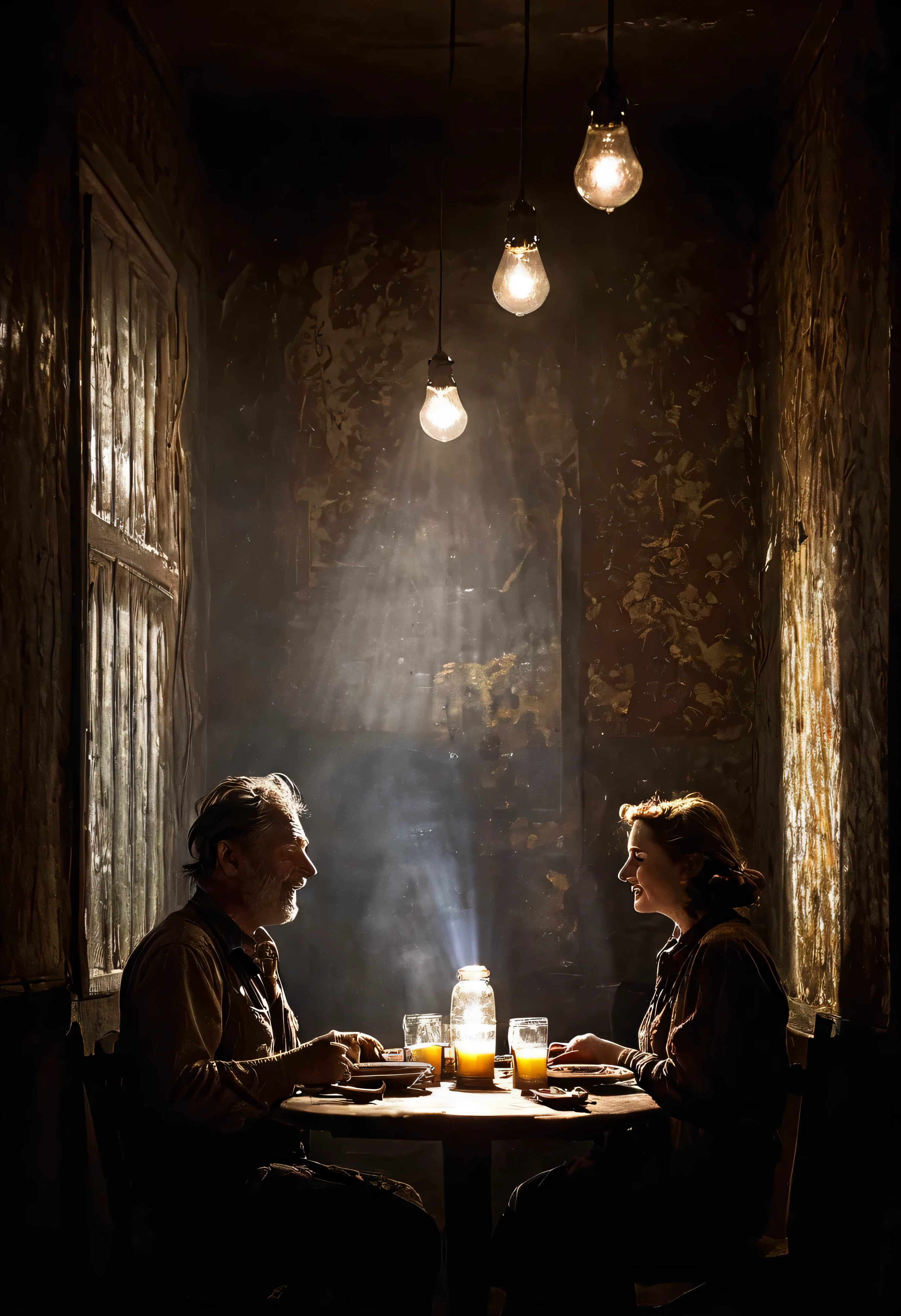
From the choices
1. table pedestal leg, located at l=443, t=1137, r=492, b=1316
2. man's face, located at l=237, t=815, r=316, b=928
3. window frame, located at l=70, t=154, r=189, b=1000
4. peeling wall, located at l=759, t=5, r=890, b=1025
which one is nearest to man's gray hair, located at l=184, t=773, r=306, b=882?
man's face, located at l=237, t=815, r=316, b=928

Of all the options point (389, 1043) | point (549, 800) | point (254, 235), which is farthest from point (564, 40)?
point (389, 1043)

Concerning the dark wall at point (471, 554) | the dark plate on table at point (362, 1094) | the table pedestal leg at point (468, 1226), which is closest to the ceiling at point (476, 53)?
the dark wall at point (471, 554)

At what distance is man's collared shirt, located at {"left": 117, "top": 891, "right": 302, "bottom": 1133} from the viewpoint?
278 centimetres

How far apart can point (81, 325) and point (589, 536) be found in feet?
7.57

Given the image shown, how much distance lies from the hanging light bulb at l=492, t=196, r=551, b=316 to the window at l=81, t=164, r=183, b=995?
49.0 inches

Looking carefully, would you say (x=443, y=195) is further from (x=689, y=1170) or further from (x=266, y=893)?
(x=689, y=1170)

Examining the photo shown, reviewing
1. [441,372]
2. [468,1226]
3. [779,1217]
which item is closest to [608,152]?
[441,372]

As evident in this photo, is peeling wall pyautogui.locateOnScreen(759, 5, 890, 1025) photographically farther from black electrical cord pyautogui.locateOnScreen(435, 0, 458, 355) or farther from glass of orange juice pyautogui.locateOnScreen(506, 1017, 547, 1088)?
black electrical cord pyautogui.locateOnScreen(435, 0, 458, 355)

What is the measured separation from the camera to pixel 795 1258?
2928mm

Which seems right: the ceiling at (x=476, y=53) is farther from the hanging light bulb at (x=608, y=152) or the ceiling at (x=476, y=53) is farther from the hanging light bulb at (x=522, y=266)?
the hanging light bulb at (x=608, y=152)

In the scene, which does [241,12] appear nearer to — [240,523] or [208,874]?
[240,523]

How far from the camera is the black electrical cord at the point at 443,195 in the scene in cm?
432

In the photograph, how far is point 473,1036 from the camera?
3.17 metres

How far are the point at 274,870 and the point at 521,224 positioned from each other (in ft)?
6.25
